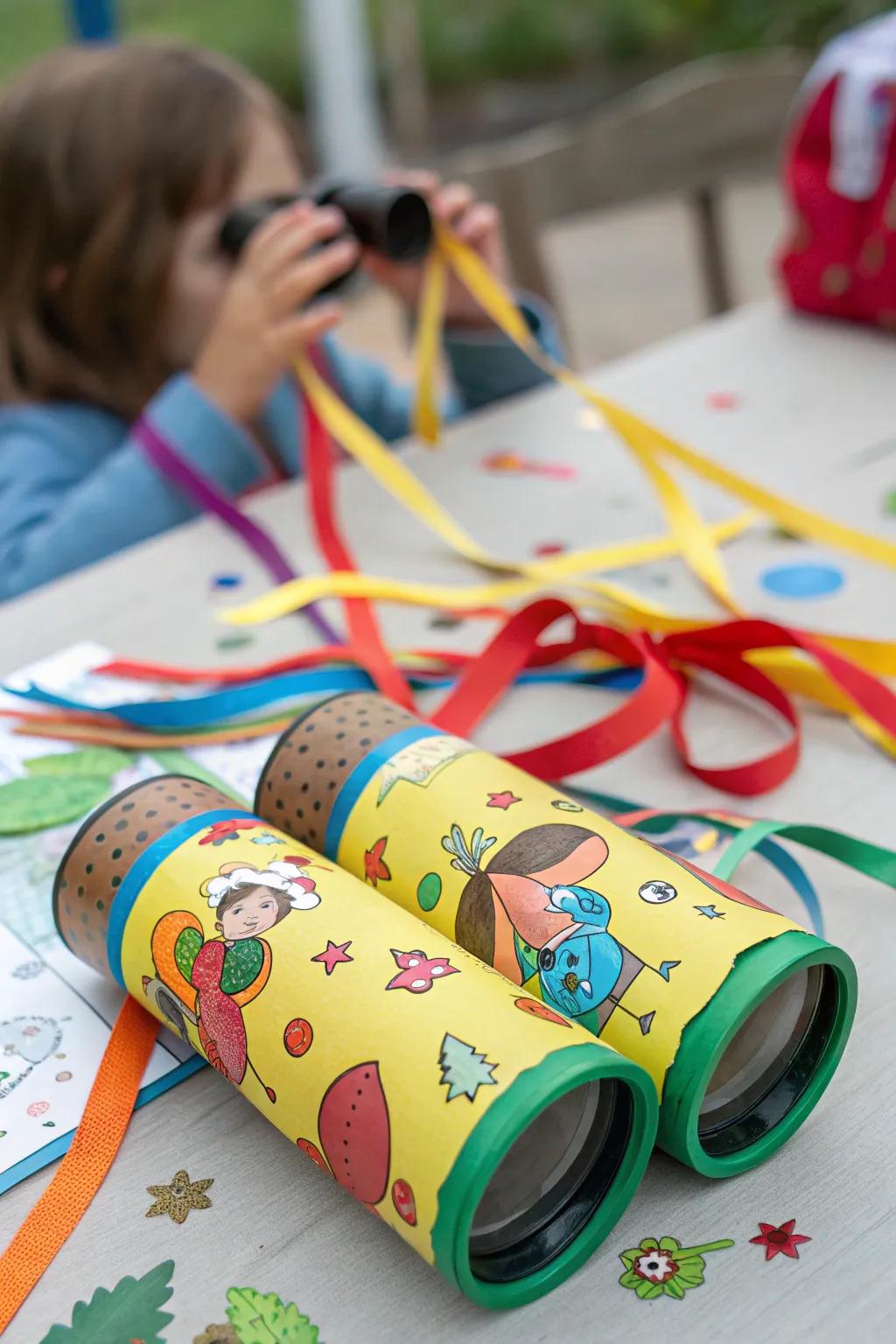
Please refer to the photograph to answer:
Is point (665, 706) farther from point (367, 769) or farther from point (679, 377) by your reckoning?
point (679, 377)

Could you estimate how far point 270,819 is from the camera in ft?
1.61

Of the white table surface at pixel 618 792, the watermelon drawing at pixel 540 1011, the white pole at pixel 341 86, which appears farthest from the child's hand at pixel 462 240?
the white pole at pixel 341 86

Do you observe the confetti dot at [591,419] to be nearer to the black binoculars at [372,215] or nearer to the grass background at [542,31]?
the black binoculars at [372,215]

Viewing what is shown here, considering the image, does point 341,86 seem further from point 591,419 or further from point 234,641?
point 234,641

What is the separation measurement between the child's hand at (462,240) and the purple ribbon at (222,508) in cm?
21

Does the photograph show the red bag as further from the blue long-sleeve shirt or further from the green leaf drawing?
the green leaf drawing

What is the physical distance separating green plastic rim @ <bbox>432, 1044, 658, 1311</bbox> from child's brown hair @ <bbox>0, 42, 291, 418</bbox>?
0.89 metres

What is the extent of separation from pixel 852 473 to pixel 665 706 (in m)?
0.33

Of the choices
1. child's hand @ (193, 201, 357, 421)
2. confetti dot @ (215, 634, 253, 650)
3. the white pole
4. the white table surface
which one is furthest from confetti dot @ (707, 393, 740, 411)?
the white pole

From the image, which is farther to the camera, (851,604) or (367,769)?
(851,604)

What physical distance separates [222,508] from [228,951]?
0.52 meters

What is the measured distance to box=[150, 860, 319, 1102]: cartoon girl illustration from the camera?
0.40 metres

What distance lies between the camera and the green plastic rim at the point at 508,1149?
327mm

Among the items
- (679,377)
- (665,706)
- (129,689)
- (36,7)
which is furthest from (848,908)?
(36,7)
